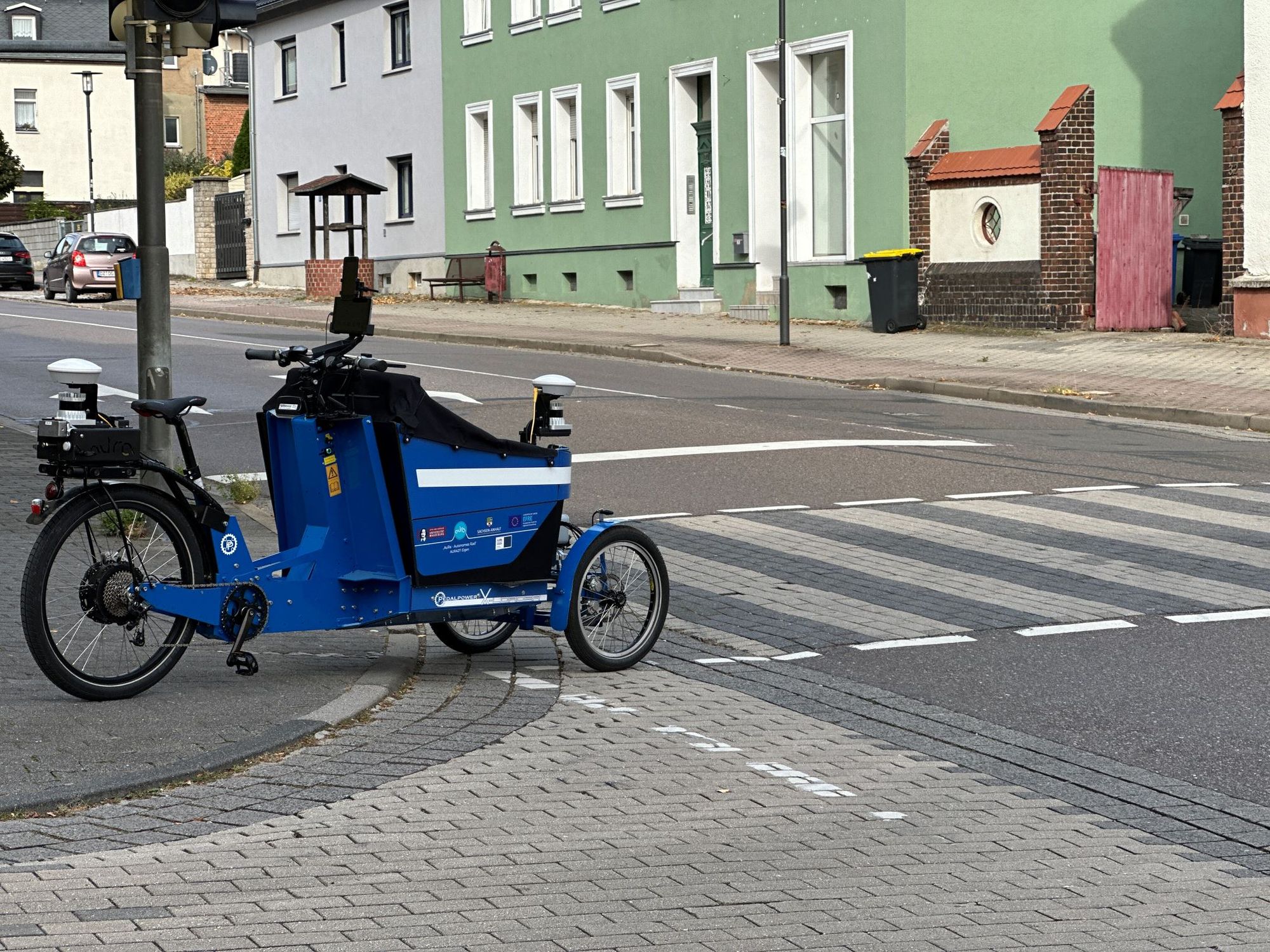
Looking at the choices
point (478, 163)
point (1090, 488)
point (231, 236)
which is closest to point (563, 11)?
point (478, 163)


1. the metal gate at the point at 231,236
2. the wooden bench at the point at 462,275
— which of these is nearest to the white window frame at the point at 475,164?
the wooden bench at the point at 462,275

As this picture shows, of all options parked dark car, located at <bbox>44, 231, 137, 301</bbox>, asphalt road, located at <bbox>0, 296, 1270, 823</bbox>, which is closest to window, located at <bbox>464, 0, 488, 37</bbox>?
parked dark car, located at <bbox>44, 231, 137, 301</bbox>

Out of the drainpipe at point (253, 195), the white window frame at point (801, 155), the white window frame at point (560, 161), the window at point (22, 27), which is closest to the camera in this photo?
the white window frame at point (801, 155)

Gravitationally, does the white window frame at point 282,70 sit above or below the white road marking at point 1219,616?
above

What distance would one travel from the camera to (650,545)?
8047mm

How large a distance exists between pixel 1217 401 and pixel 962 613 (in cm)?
1082

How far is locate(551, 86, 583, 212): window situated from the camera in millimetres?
38000

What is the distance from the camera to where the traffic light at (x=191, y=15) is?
915 cm

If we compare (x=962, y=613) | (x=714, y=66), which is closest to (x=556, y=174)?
(x=714, y=66)

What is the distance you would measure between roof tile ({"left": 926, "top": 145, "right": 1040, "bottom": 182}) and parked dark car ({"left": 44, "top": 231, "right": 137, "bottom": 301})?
19.9 m

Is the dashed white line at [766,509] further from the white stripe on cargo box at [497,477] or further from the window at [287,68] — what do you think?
the window at [287,68]

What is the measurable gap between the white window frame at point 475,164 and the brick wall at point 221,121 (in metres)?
48.0

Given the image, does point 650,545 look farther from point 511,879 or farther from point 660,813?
point 511,879

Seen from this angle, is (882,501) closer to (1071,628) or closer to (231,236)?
(1071,628)
